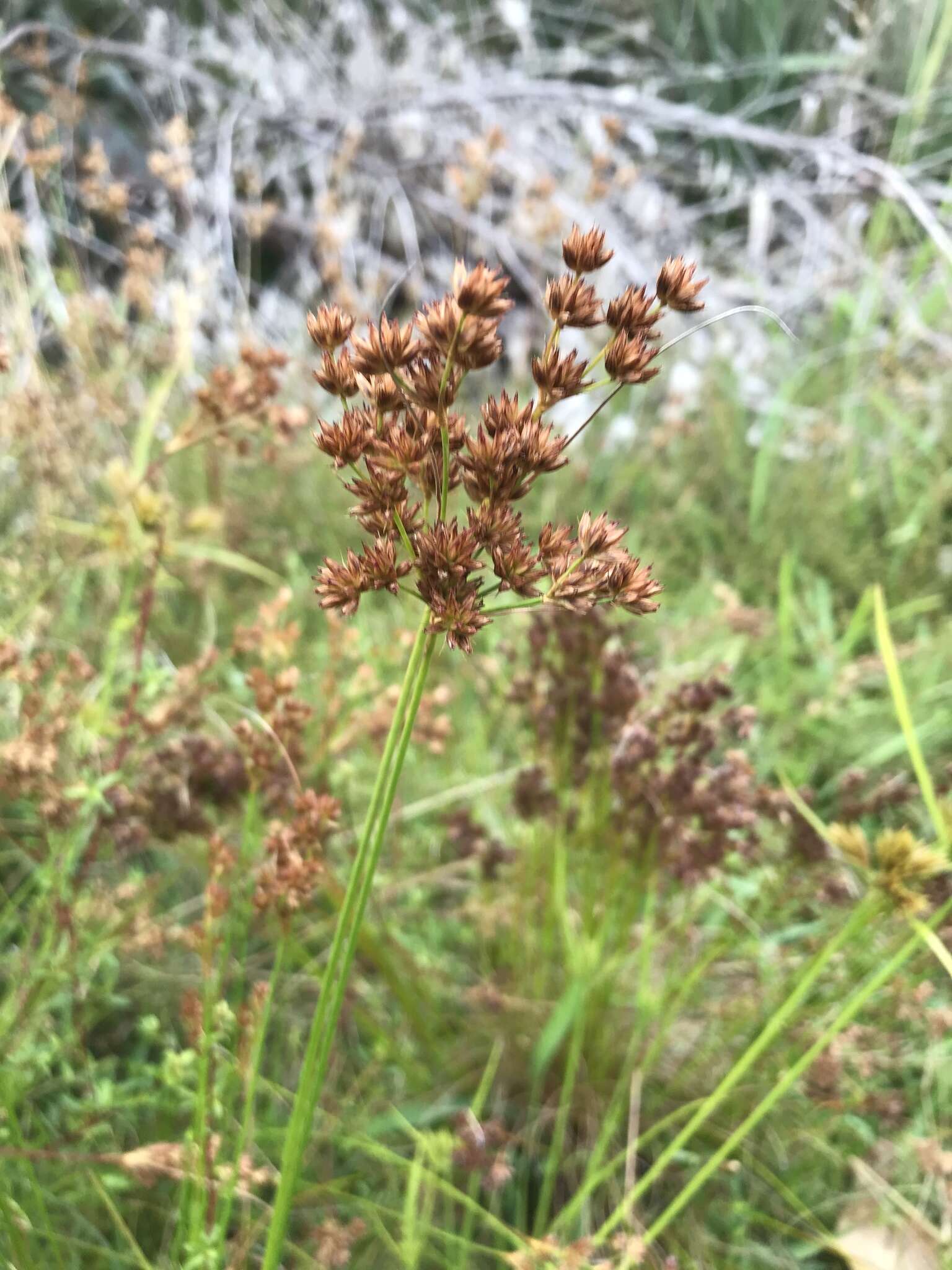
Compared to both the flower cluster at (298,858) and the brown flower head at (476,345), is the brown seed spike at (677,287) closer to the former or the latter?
the brown flower head at (476,345)

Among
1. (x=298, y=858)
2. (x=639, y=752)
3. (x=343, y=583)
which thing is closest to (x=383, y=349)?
(x=343, y=583)

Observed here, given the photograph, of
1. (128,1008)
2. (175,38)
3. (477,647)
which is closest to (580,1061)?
(128,1008)

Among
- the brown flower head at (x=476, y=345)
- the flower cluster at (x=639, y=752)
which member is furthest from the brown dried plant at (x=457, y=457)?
the flower cluster at (x=639, y=752)

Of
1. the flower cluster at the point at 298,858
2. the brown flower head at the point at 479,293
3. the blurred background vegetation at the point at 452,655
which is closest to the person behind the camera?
the brown flower head at the point at 479,293

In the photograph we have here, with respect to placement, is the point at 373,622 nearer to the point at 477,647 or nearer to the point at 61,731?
the point at 477,647

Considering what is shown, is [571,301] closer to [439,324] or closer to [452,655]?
[439,324]

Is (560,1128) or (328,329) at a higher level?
(328,329)
